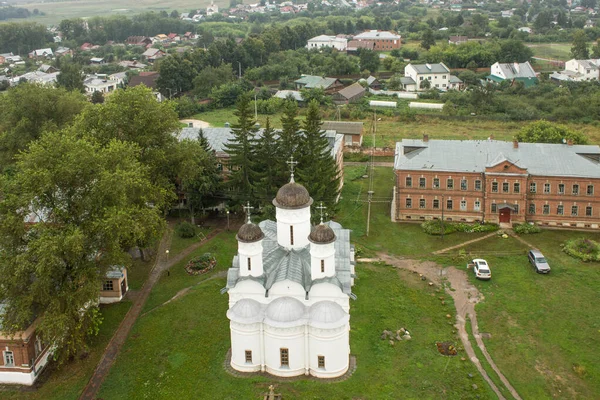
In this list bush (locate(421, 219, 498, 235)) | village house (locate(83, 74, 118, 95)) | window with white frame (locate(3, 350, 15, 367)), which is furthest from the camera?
village house (locate(83, 74, 118, 95))

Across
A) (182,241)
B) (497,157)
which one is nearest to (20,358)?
(182,241)

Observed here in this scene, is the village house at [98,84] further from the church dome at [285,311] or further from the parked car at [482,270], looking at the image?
the church dome at [285,311]

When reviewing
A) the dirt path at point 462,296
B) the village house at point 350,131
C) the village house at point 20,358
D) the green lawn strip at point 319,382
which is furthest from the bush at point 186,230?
the village house at point 350,131

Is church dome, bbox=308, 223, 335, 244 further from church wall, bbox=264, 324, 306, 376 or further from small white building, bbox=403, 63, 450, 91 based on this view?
small white building, bbox=403, 63, 450, 91

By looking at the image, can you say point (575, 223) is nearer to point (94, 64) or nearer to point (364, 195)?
point (364, 195)

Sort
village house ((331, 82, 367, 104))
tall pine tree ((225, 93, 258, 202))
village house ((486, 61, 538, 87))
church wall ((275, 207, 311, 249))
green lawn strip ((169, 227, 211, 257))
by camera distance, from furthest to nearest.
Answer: village house ((486, 61, 538, 87))
village house ((331, 82, 367, 104))
tall pine tree ((225, 93, 258, 202))
green lawn strip ((169, 227, 211, 257))
church wall ((275, 207, 311, 249))

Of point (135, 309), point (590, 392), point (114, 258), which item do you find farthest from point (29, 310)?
point (590, 392)

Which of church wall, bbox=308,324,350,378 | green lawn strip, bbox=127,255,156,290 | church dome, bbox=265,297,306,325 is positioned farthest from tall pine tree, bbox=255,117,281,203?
church wall, bbox=308,324,350,378
